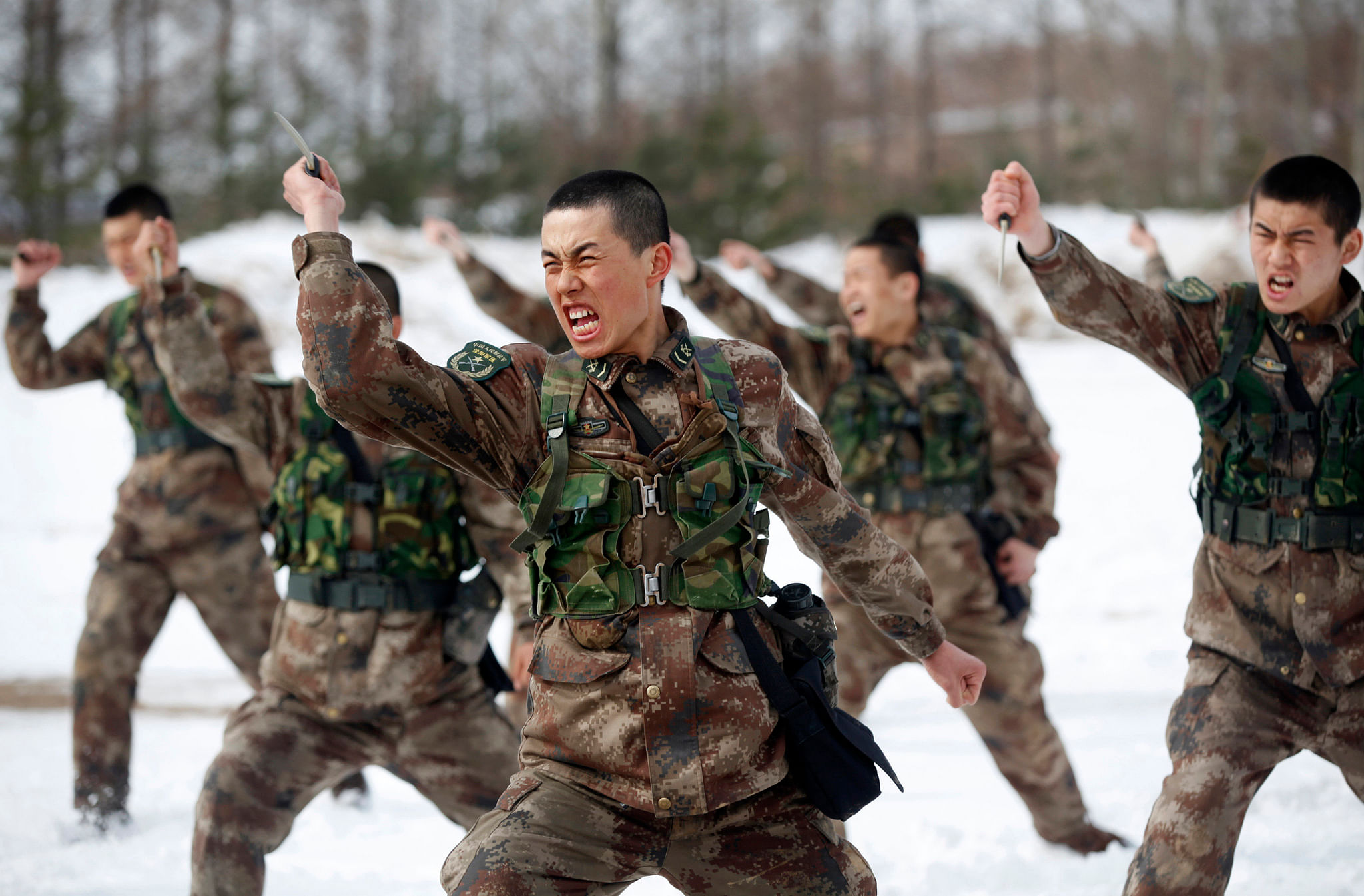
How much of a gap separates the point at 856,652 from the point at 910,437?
90cm

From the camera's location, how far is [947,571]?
16.6 feet

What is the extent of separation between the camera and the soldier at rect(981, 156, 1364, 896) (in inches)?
132

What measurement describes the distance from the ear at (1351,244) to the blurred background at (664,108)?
15999 millimetres

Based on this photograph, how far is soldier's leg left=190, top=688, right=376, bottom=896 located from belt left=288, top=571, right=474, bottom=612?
0.32 m

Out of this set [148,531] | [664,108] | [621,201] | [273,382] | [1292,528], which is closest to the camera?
[621,201]

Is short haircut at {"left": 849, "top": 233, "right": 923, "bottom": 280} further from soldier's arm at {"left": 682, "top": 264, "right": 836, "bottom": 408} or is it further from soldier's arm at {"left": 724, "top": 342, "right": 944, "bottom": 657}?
soldier's arm at {"left": 724, "top": 342, "right": 944, "bottom": 657}

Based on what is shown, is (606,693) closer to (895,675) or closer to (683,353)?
(683,353)

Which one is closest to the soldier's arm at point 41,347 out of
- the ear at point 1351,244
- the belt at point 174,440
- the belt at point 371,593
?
the belt at point 174,440

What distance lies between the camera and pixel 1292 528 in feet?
11.4

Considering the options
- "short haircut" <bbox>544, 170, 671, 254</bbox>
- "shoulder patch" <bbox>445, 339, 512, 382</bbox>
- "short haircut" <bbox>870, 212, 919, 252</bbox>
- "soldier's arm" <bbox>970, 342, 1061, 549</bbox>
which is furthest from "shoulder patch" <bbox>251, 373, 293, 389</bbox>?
"short haircut" <bbox>870, 212, 919, 252</bbox>

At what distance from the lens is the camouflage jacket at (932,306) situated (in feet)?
21.1

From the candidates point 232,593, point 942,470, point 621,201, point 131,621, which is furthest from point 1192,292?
point 131,621

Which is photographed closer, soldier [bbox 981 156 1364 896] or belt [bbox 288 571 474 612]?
soldier [bbox 981 156 1364 896]

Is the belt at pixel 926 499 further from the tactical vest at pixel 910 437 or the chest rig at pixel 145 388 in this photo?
the chest rig at pixel 145 388
